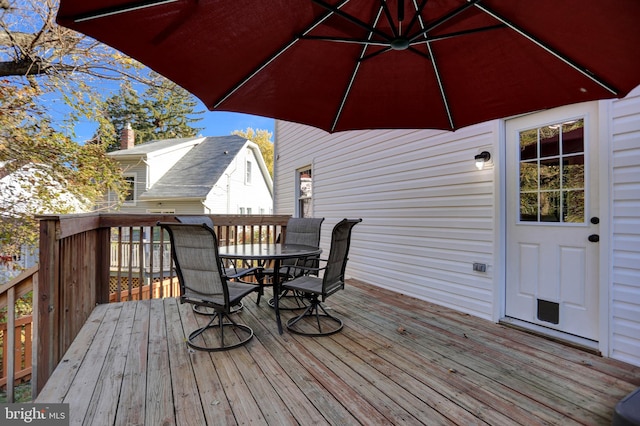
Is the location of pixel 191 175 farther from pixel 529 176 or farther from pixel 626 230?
pixel 626 230

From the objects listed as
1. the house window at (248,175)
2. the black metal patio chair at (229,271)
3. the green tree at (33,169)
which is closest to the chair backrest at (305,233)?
the black metal patio chair at (229,271)

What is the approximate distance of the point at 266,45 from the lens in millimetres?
1946

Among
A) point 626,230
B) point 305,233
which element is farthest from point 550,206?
point 305,233

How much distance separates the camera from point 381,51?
6.28 feet

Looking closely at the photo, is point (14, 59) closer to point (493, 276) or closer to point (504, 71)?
point (504, 71)

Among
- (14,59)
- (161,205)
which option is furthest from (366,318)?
(161,205)

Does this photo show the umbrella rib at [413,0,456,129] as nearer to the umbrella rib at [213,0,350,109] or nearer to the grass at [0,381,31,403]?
the umbrella rib at [213,0,350,109]

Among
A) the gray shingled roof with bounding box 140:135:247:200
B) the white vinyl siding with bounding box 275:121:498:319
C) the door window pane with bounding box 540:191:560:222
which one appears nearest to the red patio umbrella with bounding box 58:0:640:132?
the door window pane with bounding box 540:191:560:222

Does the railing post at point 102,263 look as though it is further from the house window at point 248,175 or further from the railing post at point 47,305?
the house window at point 248,175

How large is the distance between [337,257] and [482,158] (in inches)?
71.8

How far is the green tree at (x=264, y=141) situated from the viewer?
21844 mm

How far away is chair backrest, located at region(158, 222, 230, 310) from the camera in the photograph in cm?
246

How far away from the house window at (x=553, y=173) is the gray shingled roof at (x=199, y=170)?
10.3 metres

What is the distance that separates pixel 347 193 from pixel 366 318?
268cm
